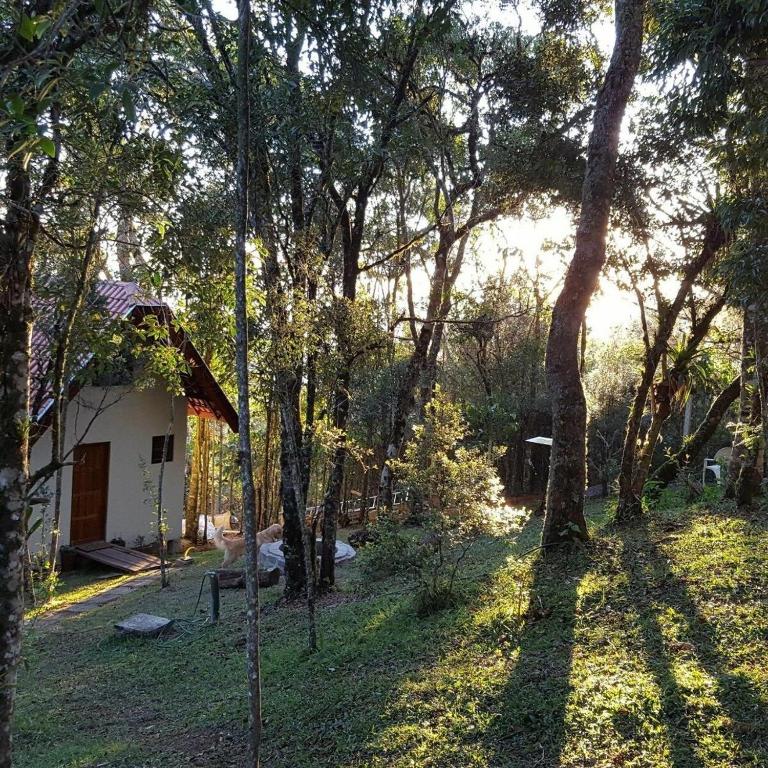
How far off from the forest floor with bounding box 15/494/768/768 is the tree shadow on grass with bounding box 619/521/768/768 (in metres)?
0.01

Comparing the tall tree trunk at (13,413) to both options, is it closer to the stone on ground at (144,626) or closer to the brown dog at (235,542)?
the stone on ground at (144,626)

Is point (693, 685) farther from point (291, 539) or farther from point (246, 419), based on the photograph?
point (291, 539)

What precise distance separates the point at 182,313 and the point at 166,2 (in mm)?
2864

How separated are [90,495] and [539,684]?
1249 centimetres

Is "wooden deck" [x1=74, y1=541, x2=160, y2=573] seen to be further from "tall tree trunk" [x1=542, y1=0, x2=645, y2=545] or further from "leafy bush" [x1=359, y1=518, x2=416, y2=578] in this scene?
"tall tree trunk" [x1=542, y1=0, x2=645, y2=545]

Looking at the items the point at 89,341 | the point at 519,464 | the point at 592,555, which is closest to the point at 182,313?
the point at 89,341

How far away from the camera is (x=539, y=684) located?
466 cm

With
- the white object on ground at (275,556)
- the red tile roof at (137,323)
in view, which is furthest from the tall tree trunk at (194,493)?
the white object on ground at (275,556)

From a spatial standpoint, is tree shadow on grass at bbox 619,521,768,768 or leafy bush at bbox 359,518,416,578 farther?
leafy bush at bbox 359,518,416,578

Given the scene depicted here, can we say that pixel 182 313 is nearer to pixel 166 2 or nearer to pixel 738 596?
pixel 166 2

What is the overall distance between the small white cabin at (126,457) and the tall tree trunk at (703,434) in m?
9.70

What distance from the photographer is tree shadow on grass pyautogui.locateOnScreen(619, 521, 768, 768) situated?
3.56m

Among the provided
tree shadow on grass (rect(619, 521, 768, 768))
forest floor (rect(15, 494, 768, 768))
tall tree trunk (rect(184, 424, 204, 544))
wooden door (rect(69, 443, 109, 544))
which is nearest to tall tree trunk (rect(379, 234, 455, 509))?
forest floor (rect(15, 494, 768, 768))

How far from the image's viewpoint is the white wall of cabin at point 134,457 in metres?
14.2
